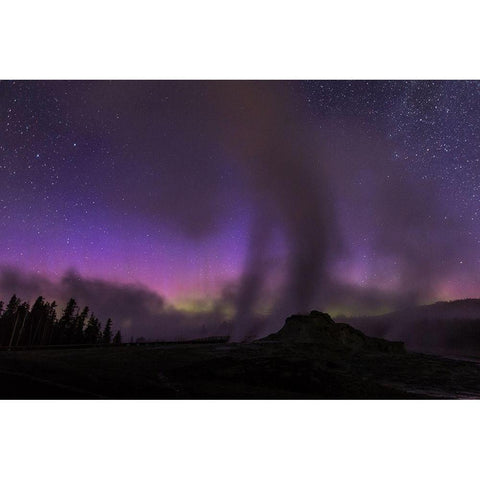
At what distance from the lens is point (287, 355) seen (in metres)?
5.55

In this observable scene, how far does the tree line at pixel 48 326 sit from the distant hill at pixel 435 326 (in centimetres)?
353

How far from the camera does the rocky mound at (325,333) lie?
5.64m

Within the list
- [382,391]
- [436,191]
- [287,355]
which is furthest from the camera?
[436,191]

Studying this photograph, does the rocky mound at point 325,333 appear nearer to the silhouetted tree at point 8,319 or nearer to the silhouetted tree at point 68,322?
the silhouetted tree at point 68,322

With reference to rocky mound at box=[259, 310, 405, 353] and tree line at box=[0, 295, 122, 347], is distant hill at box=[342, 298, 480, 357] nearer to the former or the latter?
rocky mound at box=[259, 310, 405, 353]

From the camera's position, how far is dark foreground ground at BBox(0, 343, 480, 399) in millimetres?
5074

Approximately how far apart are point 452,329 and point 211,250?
3.75 m


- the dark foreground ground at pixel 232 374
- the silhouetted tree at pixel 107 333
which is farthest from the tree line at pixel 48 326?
the dark foreground ground at pixel 232 374

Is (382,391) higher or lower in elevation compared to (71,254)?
lower

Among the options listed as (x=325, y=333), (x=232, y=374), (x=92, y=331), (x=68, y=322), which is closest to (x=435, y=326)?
(x=325, y=333)

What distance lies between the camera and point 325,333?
221 inches

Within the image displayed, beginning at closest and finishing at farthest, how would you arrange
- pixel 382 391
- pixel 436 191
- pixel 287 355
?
pixel 382 391 < pixel 287 355 < pixel 436 191
